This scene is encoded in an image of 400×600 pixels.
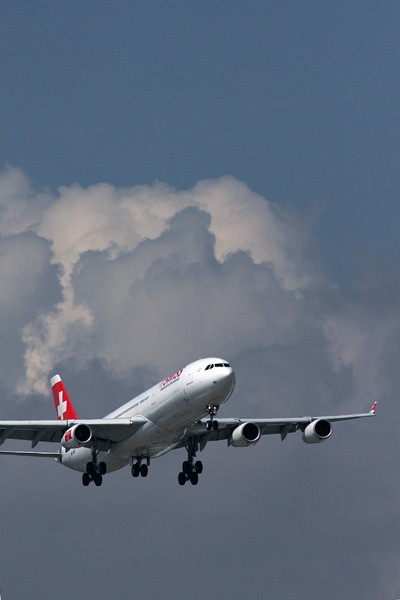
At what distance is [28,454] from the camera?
6556 centimetres

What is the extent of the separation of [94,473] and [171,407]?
1106 centimetres

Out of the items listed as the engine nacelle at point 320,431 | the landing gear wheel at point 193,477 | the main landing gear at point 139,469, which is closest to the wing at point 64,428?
the main landing gear at point 139,469

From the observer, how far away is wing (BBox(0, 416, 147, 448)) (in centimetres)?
5906

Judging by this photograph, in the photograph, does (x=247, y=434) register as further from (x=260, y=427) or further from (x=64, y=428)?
(x=64, y=428)

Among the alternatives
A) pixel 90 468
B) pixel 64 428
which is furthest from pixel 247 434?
pixel 64 428

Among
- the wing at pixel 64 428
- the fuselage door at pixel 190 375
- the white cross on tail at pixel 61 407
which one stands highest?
the white cross on tail at pixel 61 407

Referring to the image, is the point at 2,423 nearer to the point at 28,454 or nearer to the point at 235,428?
the point at 28,454

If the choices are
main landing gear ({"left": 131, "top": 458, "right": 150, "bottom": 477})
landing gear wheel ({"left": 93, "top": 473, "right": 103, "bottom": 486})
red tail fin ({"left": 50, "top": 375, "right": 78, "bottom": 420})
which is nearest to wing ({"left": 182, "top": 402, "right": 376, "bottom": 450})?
main landing gear ({"left": 131, "top": 458, "right": 150, "bottom": 477})

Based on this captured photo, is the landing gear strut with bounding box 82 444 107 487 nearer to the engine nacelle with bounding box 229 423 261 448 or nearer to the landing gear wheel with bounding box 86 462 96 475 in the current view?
the landing gear wheel with bounding box 86 462 96 475

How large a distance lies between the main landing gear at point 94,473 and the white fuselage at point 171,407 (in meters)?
0.81

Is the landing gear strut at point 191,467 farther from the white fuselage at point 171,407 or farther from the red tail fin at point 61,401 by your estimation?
the red tail fin at point 61,401

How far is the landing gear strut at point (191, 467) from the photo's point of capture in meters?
64.8

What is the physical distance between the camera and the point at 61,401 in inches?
3137

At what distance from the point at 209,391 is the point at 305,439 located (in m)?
15.7
